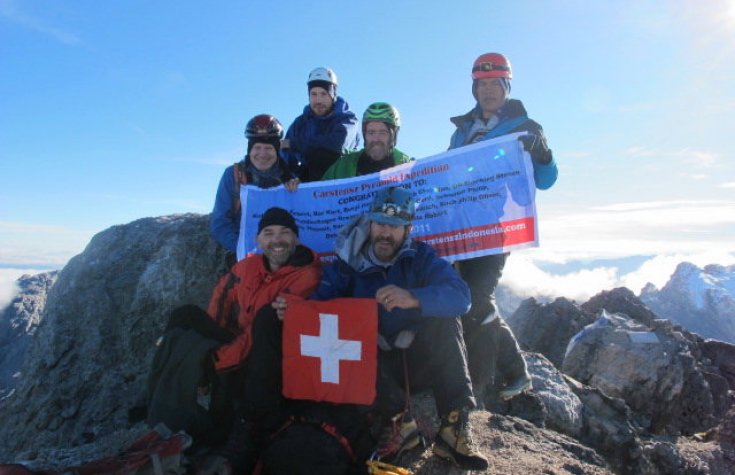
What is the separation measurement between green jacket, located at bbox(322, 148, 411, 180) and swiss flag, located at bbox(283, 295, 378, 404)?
10.3 feet

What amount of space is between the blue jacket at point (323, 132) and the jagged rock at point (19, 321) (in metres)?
117

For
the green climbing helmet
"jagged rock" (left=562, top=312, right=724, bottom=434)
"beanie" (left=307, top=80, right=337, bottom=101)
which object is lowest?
"jagged rock" (left=562, top=312, right=724, bottom=434)

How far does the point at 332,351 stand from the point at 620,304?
2368 centimetres

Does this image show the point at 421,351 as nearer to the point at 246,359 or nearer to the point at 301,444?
the point at 301,444

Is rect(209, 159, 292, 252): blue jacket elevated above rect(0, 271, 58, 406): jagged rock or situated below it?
above

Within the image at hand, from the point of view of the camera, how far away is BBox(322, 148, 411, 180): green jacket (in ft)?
24.2

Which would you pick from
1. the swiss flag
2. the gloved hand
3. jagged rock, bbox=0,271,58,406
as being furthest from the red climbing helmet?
jagged rock, bbox=0,271,58,406

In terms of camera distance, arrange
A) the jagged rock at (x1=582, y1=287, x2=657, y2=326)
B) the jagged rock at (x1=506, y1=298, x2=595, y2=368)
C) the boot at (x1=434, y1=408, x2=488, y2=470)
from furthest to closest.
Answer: the jagged rock at (x1=582, y1=287, x2=657, y2=326) → the jagged rock at (x1=506, y1=298, x2=595, y2=368) → the boot at (x1=434, y1=408, x2=488, y2=470)

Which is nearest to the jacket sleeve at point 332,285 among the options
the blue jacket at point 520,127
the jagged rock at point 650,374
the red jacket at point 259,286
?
the red jacket at point 259,286

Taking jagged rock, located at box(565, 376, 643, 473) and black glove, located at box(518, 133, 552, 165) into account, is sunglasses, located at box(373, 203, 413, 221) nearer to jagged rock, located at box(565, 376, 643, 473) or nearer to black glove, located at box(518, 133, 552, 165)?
black glove, located at box(518, 133, 552, 165)

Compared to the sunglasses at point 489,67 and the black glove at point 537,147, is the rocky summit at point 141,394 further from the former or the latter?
the sunglasses at point 489,67

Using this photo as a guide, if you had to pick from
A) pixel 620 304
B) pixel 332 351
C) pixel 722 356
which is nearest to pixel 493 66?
pixel 332 351

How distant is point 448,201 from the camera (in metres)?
7.02

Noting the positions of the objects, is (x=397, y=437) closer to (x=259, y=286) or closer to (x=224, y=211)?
(x=259, y=286)
